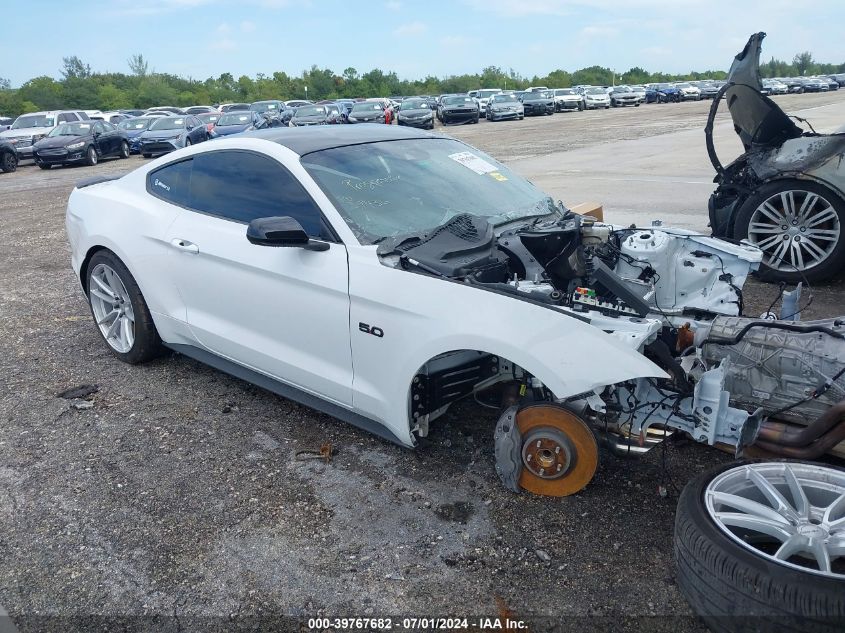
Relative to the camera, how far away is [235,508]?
3158 mm

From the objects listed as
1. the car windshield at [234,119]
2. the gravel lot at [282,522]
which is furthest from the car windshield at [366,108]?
the gravel lot at [282,522]

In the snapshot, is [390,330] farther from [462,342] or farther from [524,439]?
[524,439]

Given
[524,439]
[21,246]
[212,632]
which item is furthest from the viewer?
[21,246]

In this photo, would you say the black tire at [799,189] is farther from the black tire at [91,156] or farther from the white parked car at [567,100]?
the white parked car at [567,100]

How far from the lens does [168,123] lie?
2380 cm

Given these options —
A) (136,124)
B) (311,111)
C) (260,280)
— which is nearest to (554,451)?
(260,280)

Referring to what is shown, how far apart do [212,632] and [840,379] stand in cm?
266

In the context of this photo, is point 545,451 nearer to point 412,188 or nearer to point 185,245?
point 412,188

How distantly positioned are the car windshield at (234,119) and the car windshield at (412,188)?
70.4 feet

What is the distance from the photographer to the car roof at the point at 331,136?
152 inches

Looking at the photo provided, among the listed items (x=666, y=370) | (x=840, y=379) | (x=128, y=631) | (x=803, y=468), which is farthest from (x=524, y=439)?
(x=128, y=631)

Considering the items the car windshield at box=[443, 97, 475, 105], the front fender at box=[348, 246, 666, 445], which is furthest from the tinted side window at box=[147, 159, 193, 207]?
the car windshield at box=[443, 97, 475, 105]

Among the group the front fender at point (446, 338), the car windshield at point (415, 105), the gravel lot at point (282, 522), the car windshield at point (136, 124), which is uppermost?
the car windshield at point (415, 105)

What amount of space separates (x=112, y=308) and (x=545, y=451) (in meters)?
3.38
